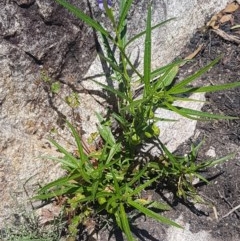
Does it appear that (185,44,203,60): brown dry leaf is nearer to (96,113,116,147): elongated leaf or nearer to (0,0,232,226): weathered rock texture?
(0,0,232,226): weathered rock texture

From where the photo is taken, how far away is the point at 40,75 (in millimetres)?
2088

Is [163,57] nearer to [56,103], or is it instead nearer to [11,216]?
[56,103]

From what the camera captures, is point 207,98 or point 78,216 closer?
point 78,216

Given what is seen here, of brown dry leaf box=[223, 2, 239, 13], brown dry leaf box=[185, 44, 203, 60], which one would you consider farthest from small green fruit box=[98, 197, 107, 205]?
brown dry leaf box=[223, 2, 239, 13]

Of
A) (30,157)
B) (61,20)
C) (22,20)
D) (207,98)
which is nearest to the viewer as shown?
(22,20)

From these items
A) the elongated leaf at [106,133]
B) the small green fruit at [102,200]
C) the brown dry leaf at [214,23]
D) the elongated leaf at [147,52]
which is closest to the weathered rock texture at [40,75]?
the elongated leaf at [106,133]

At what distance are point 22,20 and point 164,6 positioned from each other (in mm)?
723

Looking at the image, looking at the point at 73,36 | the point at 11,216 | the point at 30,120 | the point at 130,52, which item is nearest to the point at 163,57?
the point at 130,52

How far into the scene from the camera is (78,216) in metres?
2.23

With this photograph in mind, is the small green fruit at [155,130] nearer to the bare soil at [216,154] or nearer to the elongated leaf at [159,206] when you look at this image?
the bare soil at [216,154]

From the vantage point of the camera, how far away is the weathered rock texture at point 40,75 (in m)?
1.97

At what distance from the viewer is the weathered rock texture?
6.46ft

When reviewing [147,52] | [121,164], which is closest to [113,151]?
[121,164]

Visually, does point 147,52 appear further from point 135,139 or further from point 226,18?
point 226,18
